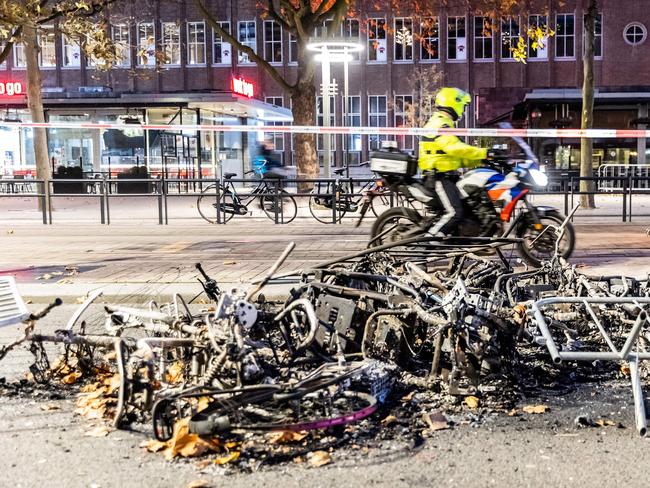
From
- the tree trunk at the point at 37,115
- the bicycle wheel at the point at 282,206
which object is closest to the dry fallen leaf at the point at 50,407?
the bicycle wheel at the point at 282,206

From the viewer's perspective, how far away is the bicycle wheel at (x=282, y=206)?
18.5 meters

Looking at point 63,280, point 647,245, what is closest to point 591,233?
point 647,245

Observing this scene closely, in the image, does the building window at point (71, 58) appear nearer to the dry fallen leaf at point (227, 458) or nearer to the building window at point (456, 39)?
the building window at point (456, 39)

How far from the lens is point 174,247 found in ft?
44.7

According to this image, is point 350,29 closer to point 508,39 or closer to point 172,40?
point 508,39

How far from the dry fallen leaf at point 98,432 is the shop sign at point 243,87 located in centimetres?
2821

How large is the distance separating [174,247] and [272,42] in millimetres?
42310

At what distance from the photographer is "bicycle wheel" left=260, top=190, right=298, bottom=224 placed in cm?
1848

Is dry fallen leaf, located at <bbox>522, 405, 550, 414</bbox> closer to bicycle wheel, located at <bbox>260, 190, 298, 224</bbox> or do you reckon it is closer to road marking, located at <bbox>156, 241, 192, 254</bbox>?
road marking, located at <bbox>156, 241, 192, 254</bbox>

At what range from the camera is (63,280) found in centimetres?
984

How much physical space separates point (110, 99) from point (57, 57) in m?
25.6

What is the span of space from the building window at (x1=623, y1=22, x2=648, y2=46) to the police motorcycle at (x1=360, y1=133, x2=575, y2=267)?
45.2 meters

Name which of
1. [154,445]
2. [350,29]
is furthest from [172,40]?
[154,445]

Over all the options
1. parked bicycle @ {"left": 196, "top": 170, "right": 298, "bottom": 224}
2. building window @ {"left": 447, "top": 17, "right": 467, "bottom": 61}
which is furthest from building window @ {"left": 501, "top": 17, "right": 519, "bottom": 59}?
parked bicycle @ {"left": 196, "top": 170, "right": 298, "bottom": 224}
